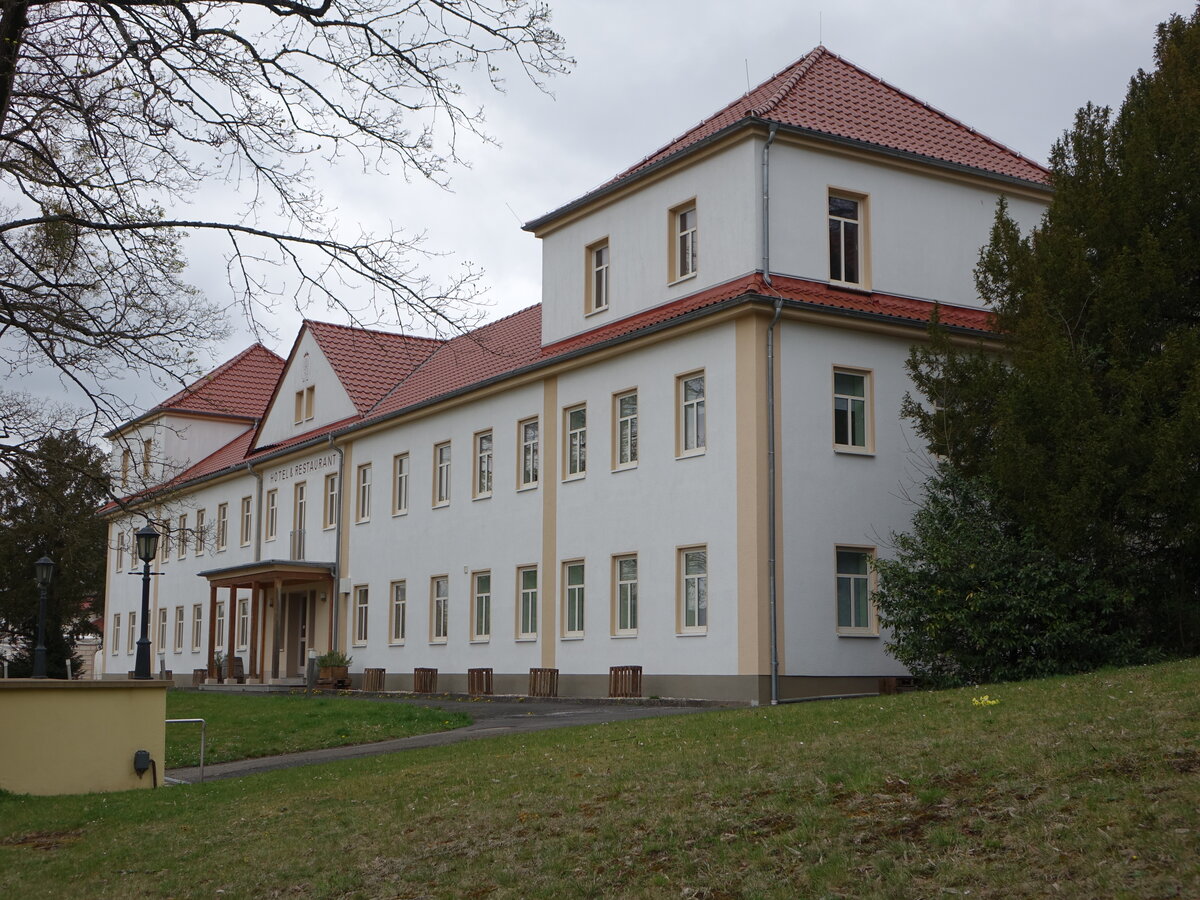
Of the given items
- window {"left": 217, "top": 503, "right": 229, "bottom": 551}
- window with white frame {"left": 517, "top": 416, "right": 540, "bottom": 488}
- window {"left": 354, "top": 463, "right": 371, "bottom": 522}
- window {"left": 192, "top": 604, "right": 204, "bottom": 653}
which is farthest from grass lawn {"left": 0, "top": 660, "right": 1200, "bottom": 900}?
window {"left": 192, "top": 604, "right": 204, "bottom": 653}

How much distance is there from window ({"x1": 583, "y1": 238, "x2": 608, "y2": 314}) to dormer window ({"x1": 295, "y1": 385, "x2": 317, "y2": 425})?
1495 centimetres

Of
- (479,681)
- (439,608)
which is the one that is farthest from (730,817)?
(439,608)

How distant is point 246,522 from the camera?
47625 millimetres

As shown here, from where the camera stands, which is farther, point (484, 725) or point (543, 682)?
point (543, 682)

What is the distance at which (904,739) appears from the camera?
11.9 metres

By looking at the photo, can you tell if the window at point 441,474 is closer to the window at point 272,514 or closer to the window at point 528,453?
the window at point 528,453

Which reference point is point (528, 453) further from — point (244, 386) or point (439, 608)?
point (244, 386)

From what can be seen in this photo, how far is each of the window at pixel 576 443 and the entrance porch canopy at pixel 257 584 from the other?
12.3 meters

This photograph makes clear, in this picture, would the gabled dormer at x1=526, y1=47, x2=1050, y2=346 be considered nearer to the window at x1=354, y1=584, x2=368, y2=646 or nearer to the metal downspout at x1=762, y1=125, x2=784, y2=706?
the metal downspout at x1=762, y1=125, x2=784, y2=706

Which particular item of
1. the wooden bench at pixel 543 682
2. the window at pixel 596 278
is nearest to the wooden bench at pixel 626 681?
the wooden bench at pixel 543 682

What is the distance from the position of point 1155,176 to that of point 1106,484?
14.6 ft

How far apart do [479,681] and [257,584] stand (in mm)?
13882

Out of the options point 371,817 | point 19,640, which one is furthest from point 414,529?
point 19,640

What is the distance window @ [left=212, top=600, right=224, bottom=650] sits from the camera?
48578mm
